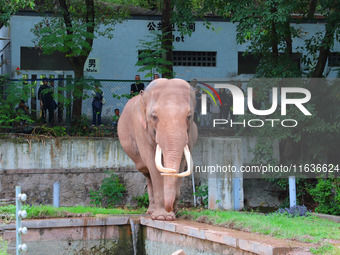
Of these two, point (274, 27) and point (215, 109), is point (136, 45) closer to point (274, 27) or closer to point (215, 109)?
point (215, 109)

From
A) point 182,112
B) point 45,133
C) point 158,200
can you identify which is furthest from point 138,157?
point 45,133

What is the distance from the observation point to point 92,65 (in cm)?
2433

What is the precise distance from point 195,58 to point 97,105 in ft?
23.9

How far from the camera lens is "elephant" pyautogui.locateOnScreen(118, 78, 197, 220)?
35.7 feet

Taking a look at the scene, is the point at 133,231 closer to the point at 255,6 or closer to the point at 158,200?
the point at 158,200

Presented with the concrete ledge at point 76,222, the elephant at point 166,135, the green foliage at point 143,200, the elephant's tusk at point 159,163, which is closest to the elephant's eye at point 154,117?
the elephant at point 166,135

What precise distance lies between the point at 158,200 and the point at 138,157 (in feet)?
5.58

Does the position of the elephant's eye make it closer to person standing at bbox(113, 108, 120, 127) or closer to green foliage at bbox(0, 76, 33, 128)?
→ green foliage at bbox(0, 76, 33, 128)

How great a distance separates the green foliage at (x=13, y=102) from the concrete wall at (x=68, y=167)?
1.09 meters

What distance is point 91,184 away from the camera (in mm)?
17406

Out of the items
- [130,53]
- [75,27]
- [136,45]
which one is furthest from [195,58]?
[75,27]

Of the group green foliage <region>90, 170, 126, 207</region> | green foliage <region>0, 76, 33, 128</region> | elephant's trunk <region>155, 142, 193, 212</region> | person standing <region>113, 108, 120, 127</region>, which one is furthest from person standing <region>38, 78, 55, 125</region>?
elephant's trunk <region>155, 142, 193, 212</region>

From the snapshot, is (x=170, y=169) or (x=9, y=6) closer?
(x=170, y=169)

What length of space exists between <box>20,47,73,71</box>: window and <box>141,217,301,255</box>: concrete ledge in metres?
14.5
